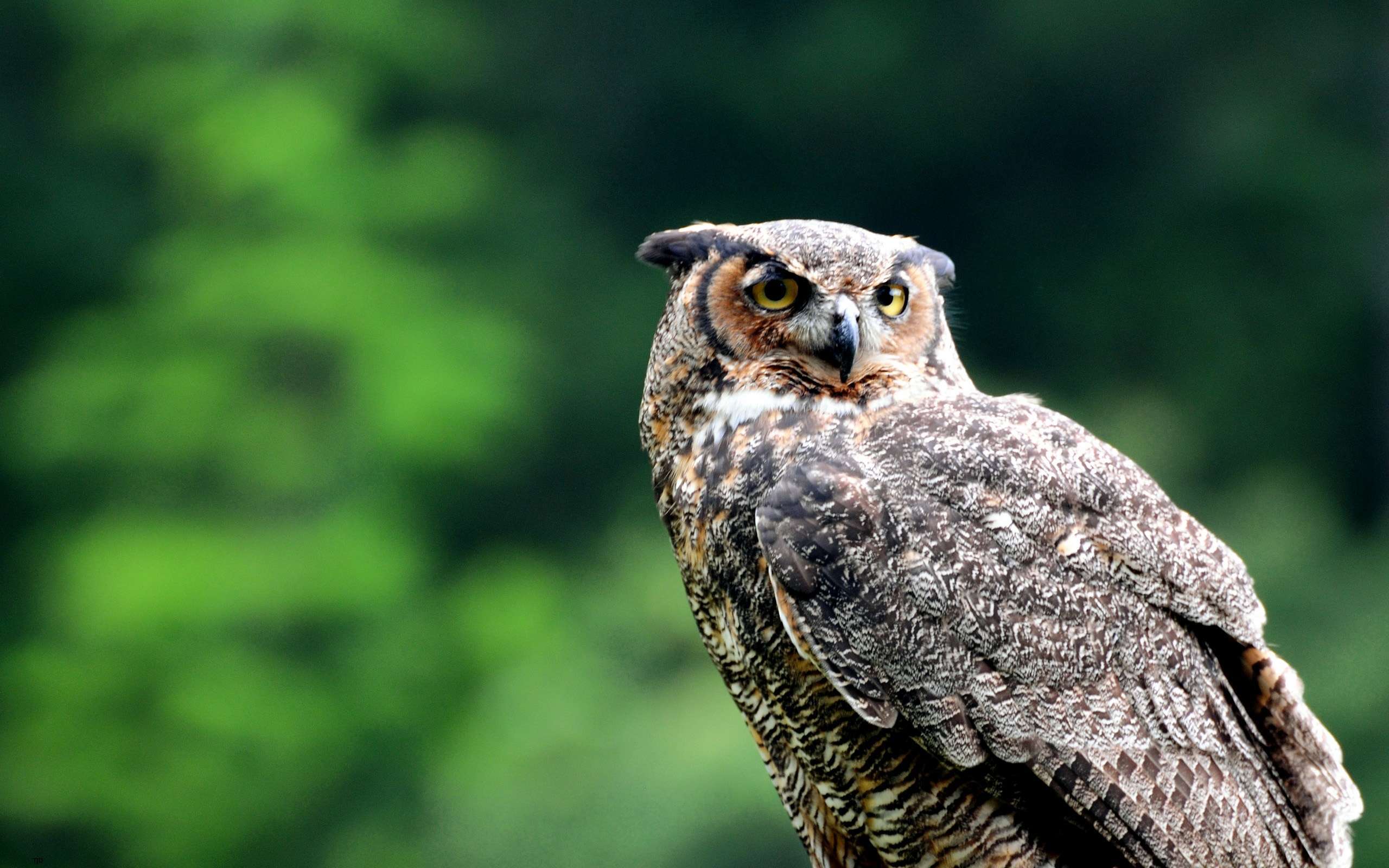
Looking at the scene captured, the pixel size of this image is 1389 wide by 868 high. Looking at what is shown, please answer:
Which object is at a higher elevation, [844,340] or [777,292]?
[777,292]

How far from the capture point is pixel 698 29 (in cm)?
1276

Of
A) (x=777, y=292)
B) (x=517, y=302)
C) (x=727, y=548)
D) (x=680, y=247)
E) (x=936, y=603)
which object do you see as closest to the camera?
(x=936, y=603)

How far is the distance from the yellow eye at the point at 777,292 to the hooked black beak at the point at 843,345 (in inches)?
3.5

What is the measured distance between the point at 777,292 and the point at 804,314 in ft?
0.17

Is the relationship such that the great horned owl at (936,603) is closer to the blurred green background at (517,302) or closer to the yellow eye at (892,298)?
the yellow eye at (892,298)

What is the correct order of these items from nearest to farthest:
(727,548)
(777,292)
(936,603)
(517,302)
→ (936,603) → (727,548) → (777,292) → (517,302)

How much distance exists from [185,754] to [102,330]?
2454 mm

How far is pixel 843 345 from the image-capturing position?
221cm

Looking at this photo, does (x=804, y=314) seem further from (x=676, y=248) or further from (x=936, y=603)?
(x=936, y=603)

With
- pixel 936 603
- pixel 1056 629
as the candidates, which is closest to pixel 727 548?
pixel 936 603

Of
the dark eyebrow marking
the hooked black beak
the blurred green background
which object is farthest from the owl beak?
the blurred green background

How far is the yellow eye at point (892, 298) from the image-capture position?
2.30 meters

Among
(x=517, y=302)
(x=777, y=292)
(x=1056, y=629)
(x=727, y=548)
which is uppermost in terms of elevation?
(x=517, y=302)

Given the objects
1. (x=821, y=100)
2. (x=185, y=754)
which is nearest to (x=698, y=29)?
(x=821, y=100)
